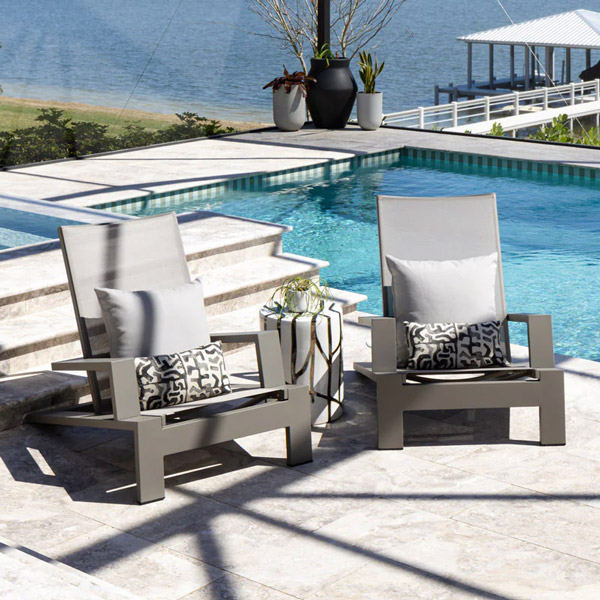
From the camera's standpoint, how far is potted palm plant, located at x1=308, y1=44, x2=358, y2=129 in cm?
1270

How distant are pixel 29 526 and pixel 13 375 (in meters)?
1.37

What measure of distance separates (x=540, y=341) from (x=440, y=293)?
505 mm

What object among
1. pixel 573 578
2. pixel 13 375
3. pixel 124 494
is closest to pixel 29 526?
pixel 124 494

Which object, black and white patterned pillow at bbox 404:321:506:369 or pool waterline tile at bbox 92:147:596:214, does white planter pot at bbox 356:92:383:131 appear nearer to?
pool waterline tile at bbox 92:147:596:214

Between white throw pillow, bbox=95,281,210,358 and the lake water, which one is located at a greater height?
the lake water

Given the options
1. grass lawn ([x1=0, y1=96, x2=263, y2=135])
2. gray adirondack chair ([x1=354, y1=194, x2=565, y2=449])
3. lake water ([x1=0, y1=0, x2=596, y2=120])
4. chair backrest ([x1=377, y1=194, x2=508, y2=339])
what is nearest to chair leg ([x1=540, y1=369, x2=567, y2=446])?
gray adirondack chair ([x1=354, y1=194, x2=565, y2=449])

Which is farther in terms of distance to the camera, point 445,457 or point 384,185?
point 384,185

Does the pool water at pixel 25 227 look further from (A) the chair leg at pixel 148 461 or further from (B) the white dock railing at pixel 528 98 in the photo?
(B) the white dock railing at pixel 528 98

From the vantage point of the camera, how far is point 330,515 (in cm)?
351

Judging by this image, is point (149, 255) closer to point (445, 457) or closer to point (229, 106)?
point (445, 457)

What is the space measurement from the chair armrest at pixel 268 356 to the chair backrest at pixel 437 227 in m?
0.82

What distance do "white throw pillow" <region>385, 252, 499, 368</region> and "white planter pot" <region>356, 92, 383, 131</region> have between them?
8658mm

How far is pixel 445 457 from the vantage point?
4016 millimetres

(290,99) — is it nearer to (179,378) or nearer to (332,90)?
(332,90)
